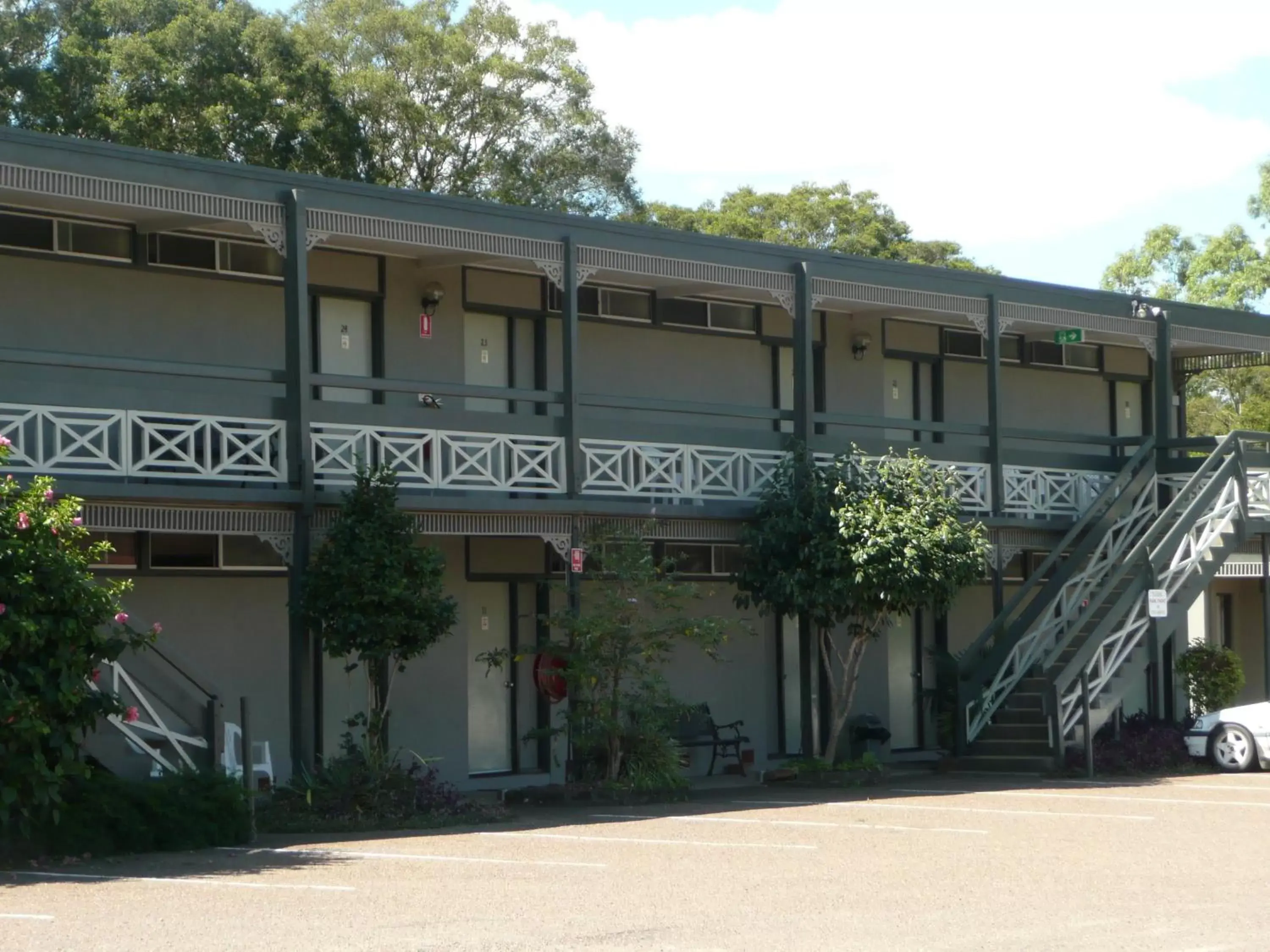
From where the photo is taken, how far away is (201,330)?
1866 centimetres

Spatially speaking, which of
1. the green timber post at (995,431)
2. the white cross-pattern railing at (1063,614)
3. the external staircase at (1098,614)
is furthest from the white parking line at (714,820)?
the green timber post at (995,431)

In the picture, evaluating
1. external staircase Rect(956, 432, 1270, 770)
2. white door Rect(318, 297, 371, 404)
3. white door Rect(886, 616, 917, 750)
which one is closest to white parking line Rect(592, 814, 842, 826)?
external staircase Rect(956, 432, 1270, 770)

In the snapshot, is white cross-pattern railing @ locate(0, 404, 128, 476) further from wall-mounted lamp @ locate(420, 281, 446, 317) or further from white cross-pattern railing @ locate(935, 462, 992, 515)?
white cross-pattern railing @ locate(935, 462, 992, 515)

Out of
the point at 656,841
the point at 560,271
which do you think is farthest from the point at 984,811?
the point at 560,271

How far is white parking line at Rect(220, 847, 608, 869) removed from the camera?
12977 mm

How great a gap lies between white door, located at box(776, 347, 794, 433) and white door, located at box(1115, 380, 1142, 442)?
6505 mm

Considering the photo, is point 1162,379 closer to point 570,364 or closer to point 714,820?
point 570,364

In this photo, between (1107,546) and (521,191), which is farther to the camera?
(521,191)

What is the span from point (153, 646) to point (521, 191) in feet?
88.7

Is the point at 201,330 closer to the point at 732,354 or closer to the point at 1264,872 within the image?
the point at 732,354

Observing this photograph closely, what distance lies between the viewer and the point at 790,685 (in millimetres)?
24094

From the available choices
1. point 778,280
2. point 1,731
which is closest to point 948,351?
point 778,280

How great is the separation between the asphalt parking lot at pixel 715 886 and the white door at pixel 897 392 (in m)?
8.98

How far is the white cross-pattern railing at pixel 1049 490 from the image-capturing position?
22906mm
